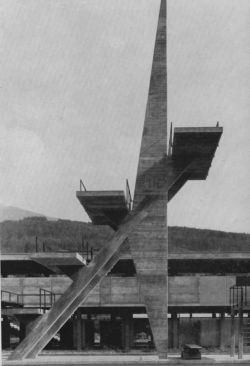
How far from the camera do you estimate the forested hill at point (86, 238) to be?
73.0 meters

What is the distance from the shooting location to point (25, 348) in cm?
2359

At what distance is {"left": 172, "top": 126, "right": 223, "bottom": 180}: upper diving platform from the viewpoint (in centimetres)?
2180

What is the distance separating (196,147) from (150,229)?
3.49m

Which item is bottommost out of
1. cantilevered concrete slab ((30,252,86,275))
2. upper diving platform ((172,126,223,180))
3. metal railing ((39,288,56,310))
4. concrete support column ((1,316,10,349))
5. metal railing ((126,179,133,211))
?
concrete support column ((1,316,10,349))

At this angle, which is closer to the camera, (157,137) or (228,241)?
(157,137)

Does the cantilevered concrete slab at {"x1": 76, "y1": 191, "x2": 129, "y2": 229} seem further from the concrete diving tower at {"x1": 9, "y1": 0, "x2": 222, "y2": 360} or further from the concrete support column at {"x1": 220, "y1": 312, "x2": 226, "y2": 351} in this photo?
the concrete support column at {"x1": 220, "y1": 312, "x2": 226, "y2": 351}

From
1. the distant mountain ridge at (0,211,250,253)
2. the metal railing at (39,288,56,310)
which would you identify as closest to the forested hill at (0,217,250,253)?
the distant mountain ridge at (0,211,250,253)

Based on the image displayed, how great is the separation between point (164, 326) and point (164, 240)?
3.08 metres

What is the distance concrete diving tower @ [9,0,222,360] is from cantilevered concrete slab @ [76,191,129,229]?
7cm

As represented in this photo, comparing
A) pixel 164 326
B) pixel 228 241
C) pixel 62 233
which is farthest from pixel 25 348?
pixel 62 233

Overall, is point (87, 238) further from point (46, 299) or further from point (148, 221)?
point (148, 221)

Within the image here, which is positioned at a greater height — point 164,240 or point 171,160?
point 171,160

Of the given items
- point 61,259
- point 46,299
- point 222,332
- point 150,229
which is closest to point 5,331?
point 46,299

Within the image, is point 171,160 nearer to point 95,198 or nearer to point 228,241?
point 95,198
